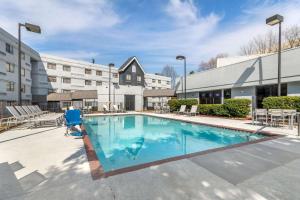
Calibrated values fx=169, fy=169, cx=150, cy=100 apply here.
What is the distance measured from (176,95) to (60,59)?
22.4 m

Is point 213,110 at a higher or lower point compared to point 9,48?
lower

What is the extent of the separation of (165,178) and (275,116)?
9850 millimetres

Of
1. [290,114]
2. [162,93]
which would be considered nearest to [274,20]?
[290,114]

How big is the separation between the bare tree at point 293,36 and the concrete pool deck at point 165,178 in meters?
41.4

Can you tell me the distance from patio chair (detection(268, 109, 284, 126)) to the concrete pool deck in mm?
5280

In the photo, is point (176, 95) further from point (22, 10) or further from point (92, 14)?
point (22, 10)

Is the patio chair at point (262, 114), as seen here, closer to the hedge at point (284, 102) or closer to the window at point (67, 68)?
the hedge at point (284, 102)

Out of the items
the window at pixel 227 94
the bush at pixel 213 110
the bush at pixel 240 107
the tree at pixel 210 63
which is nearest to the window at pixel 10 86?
the bush at pixel 213 110

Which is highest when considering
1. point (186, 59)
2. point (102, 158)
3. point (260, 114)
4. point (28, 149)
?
point (186, 59)

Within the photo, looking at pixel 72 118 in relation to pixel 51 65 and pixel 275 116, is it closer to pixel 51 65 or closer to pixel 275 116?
pixel 275 116

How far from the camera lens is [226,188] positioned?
3074mm

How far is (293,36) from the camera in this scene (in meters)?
35.2

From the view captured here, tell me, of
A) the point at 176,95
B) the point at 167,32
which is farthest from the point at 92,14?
the point at 176,95

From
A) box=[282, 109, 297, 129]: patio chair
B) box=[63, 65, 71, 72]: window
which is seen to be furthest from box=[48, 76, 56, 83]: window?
box=[282, 109, 297, 129]: patio chair
